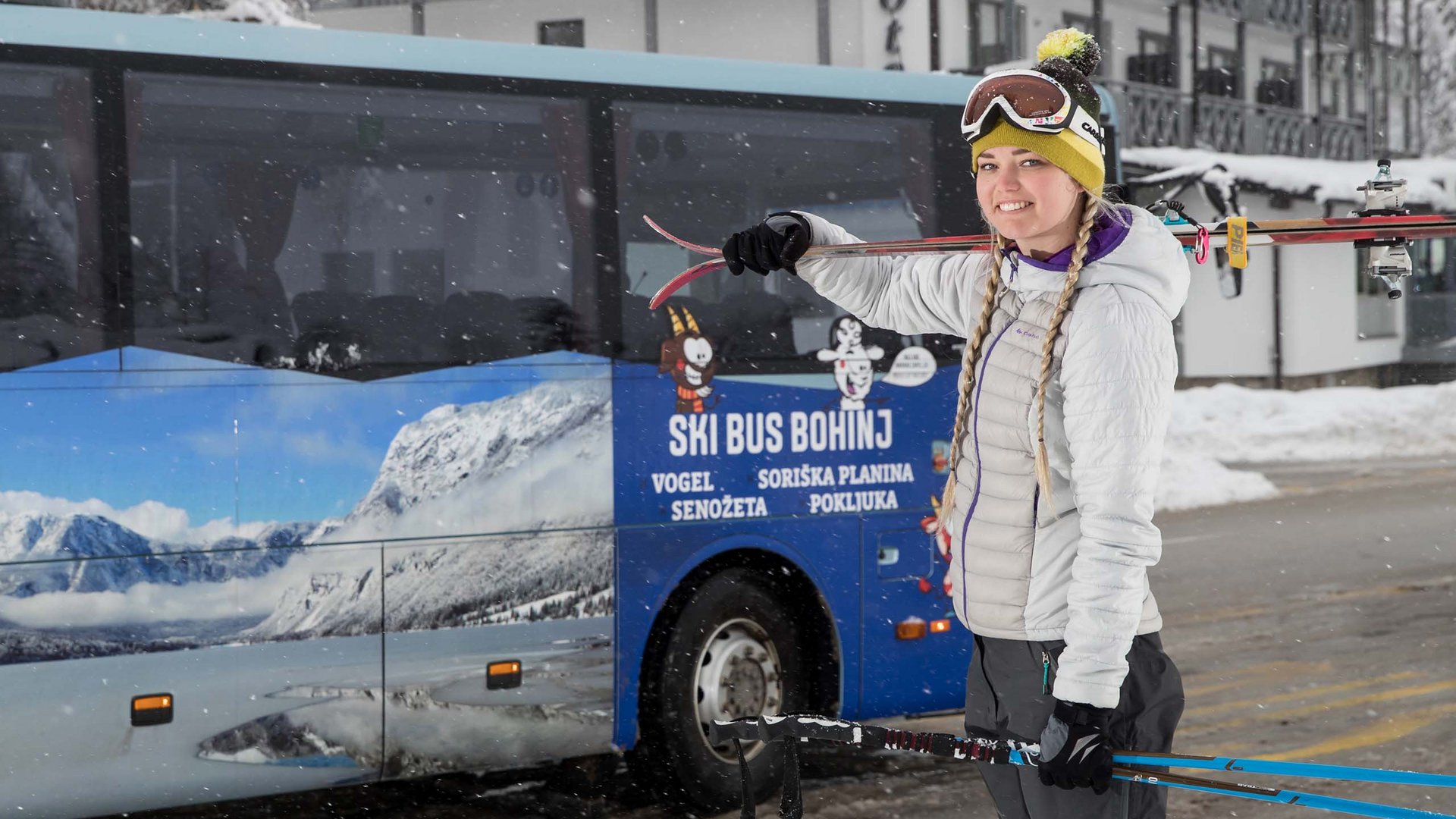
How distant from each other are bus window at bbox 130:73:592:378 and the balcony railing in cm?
2284

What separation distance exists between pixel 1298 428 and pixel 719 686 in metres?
20.1

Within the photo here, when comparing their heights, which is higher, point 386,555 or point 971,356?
point 971,356

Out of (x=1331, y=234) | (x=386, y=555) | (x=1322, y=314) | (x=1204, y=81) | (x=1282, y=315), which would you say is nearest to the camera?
(x=1331, y=234)

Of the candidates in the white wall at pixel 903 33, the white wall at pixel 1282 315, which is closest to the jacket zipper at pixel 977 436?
the white wall at pixel 903 33

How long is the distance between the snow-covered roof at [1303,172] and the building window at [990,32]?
2.92 metres

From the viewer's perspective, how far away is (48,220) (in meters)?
5.63

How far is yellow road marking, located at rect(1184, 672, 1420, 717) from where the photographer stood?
27.2 feet

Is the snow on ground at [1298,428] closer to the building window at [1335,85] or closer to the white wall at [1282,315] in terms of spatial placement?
the white wall at [1282,315]

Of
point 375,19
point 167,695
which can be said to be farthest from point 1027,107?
point 375,19

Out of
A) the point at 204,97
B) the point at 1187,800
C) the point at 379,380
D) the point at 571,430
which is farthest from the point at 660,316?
the point at 1187,800

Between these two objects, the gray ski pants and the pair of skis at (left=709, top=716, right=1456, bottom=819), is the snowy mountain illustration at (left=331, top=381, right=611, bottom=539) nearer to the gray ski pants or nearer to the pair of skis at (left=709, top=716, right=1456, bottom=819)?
the pair of skis at (left=709, top=716, right=1456, bottom=819)

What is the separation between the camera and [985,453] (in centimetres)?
330

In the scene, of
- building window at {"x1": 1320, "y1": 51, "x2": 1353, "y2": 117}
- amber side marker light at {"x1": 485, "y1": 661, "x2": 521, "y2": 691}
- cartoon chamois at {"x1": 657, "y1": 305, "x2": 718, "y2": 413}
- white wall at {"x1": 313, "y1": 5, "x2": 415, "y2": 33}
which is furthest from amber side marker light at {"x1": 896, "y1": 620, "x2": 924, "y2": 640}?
building window at {"x1": 1320, "y1": 51, "x2": 1353, "y2": 117}

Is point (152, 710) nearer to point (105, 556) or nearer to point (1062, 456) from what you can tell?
point (105, 556)
